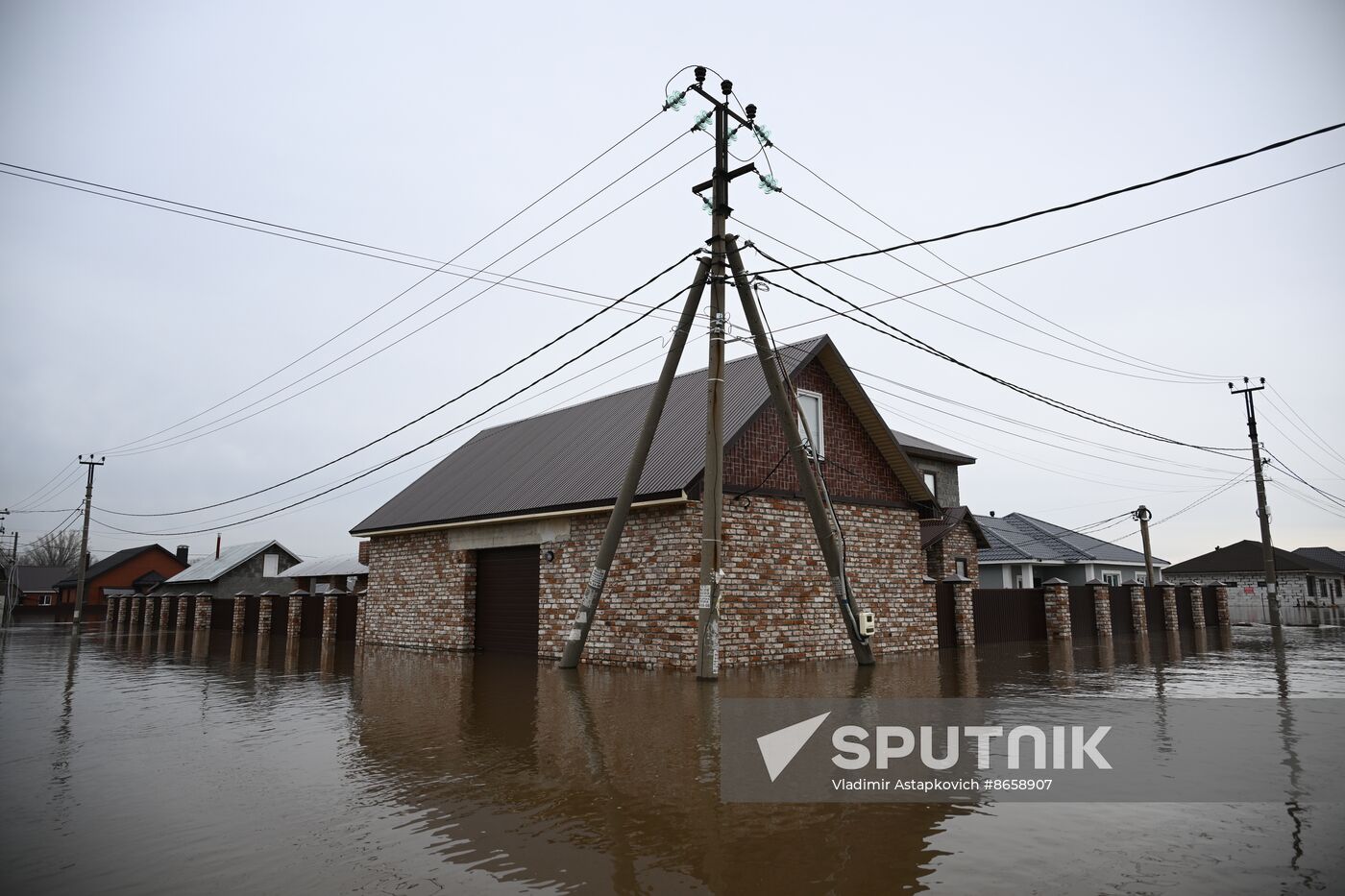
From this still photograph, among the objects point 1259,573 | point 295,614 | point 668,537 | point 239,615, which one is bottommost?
point 239,615

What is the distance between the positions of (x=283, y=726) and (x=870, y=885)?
7351mm

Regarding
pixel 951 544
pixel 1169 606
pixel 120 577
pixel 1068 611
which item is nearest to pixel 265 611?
pixel 951 544

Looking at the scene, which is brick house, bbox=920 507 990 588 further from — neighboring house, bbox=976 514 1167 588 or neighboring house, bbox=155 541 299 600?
neighboring house, bbox=155 541 299 600

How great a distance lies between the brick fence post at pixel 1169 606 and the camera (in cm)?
2820

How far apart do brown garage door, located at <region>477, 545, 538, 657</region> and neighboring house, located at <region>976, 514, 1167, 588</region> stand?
26.1 metres

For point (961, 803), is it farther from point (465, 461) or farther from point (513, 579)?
point (465, 461)

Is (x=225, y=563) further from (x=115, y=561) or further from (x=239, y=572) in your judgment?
(x=115, y=561)

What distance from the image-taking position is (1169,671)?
1403 centimetres

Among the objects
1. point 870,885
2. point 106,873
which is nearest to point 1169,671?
point 870,885

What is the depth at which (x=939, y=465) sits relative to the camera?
37594 mm

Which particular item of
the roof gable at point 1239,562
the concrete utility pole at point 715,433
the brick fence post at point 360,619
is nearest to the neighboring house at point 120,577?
the brick fence post at point 360,619

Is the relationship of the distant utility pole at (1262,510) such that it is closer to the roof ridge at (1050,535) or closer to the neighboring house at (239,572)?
the roof ridge at (1050,535)

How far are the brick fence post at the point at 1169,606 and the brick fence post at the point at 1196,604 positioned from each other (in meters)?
2.37

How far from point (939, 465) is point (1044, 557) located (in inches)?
258
